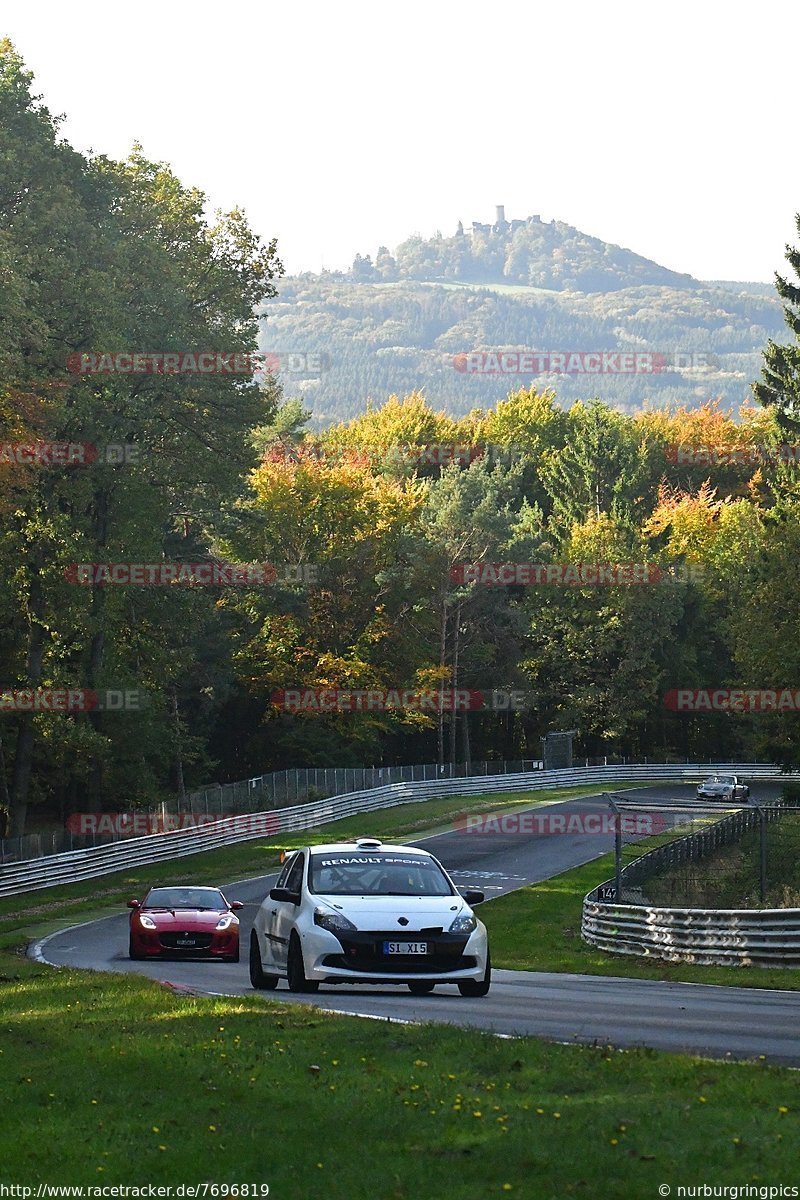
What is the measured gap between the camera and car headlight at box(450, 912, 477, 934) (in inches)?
664

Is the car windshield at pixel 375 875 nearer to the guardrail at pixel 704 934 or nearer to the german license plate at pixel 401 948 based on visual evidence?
the german license plate at pixel 401 948

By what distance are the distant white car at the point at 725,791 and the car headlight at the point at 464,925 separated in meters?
56.0

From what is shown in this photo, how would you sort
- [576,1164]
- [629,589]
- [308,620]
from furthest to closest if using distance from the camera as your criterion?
[629,589]
[308,620]
[576,1164]

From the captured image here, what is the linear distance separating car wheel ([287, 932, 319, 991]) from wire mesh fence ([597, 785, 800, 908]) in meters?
10.7

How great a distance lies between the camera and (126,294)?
157 ft

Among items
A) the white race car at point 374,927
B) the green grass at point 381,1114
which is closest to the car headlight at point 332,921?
the white race car at point 374,927

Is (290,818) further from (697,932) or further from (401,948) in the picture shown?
(401,948)

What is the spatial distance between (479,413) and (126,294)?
84.2 meters

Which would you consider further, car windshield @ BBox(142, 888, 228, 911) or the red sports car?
car windshield @ BBox(142, 888, 228, 911)

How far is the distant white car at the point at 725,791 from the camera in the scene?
7188 cm

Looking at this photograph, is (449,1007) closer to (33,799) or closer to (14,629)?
(14,629)

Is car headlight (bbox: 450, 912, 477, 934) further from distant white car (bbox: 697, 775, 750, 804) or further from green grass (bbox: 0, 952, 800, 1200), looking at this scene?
distant white car (bbox: 697, 775, 750, 804)

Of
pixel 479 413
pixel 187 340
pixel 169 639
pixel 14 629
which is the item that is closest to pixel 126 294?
pixel 187 340

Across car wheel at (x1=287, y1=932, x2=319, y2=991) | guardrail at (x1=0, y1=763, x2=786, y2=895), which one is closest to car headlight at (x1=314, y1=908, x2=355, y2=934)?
car wheel at (x1=287, y1=932, x2=319, y2=991)
